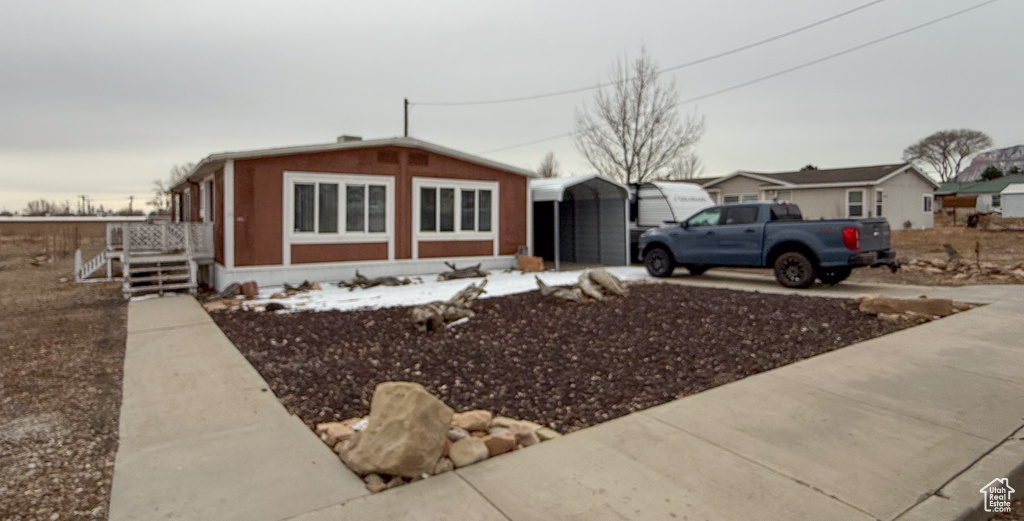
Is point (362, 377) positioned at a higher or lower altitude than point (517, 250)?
lower

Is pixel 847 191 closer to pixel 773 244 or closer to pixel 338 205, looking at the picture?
pixel 773 244

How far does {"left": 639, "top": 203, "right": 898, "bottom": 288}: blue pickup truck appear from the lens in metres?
11.0

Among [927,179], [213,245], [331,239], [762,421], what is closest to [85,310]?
[213,245]

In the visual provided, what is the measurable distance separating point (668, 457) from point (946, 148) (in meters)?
80.5

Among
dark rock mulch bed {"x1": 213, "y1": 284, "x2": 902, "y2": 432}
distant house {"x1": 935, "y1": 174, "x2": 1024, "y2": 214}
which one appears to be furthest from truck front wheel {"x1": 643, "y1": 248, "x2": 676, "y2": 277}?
distant house {"x1": 935, "y1": 174, "x2": 1024, "y2": 214}

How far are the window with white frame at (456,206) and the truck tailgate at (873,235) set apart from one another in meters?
8.34

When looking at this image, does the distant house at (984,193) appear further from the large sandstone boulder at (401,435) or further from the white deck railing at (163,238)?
the large sandstone boulder at (401,435)

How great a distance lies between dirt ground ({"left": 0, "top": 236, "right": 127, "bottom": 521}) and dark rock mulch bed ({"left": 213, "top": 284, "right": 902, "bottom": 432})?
131cm

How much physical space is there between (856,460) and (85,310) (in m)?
11.3

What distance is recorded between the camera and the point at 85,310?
10.2 m

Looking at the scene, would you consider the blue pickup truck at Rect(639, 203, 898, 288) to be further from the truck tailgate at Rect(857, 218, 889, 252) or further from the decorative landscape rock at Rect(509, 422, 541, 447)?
the decorative landscape rock at Rect(509, 422, 541, 447)

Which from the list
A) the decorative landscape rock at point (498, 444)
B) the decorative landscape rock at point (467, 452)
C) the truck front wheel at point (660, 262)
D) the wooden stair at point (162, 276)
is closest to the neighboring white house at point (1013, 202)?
the truck front wheel at point (660, 262)

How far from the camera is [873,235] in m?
11.1

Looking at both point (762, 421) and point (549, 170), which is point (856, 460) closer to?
point (762, 421)
